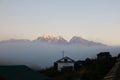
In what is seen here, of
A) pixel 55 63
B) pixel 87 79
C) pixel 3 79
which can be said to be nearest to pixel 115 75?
pixel 3 79

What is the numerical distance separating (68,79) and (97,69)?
5009mm

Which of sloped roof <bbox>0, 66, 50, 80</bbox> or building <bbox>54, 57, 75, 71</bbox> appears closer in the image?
sloped roof <bbox>0, 66, 50, 80</bbox>

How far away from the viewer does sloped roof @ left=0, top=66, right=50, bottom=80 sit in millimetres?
53531

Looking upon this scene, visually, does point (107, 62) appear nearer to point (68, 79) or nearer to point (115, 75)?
point (68, 79)

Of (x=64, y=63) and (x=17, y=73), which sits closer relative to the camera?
(x=17, y=73)

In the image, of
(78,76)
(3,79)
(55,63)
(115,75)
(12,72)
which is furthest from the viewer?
(55,63)

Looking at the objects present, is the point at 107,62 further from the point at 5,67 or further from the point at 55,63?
the point at 55,63

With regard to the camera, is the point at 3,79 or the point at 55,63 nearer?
the point at 3,79

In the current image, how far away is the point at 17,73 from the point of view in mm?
55938

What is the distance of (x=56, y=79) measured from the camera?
2429 inches

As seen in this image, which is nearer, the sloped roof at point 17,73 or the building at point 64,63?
the sloped roof at point 17,73

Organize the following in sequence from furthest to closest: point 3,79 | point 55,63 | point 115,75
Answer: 1. point 55,63
2. point 3,79
3. point 115,75

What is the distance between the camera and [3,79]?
5181 cm

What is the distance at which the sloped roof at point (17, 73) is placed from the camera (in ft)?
176
